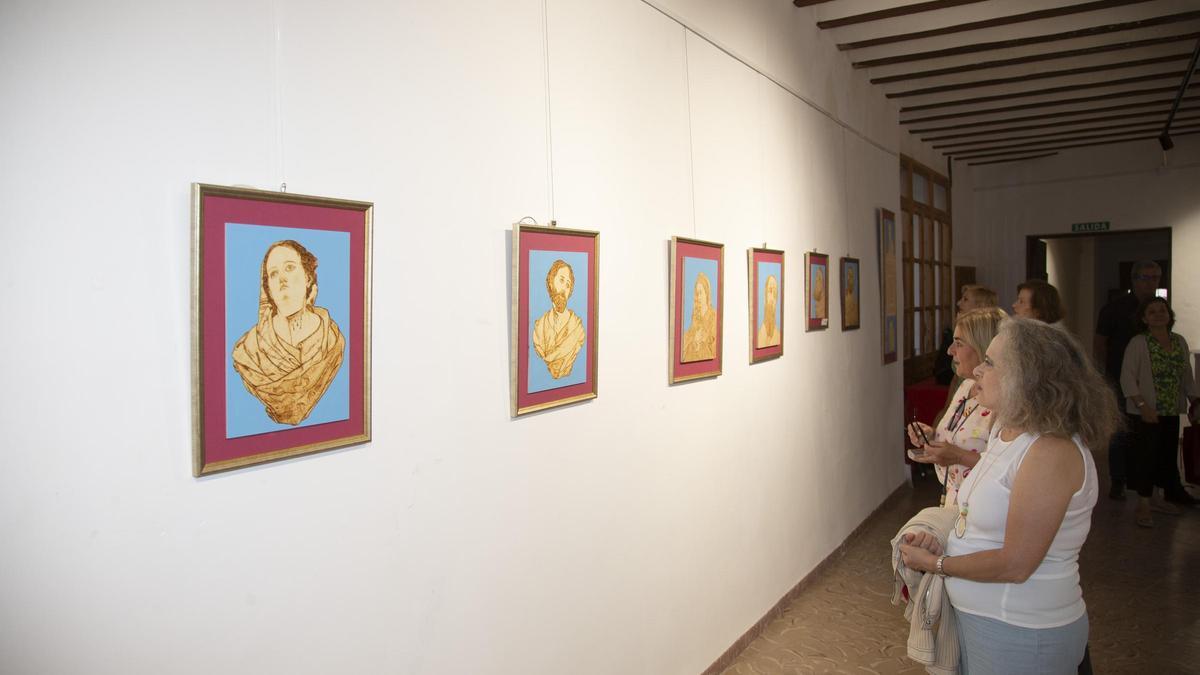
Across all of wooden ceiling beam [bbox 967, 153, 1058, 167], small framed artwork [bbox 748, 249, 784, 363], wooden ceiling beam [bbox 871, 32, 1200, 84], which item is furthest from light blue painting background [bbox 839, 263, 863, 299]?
wooden ceiling beam [bbox 967, 153, 1058, 167]

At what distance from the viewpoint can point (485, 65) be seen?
249cm

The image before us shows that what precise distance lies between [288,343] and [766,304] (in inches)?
130

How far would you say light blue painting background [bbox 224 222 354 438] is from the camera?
1729 mm

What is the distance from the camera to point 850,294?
631 centimetres

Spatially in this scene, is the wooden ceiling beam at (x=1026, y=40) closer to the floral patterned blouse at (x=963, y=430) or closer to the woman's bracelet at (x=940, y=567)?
the floral patterned blouse at (x=963, y=430)

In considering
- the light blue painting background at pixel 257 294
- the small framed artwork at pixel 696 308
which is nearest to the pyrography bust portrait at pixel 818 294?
the small framed artwork at pixel 696 308

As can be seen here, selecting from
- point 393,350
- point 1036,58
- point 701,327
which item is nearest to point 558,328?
point 393,350

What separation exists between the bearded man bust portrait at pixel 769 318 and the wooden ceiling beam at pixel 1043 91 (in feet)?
14.9

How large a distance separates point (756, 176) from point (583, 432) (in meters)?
2.31

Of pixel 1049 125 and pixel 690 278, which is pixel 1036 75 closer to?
pixel 1049 125

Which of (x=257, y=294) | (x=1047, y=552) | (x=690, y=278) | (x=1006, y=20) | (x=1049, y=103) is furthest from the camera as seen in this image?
(x=1049, y=103)

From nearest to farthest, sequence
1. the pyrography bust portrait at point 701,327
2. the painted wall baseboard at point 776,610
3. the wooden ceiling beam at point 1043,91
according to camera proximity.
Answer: the pyrography bust portrait at point 701,327, the painted wall baseboard at point 776,610, the wooden ceiling beam at point 1043,91

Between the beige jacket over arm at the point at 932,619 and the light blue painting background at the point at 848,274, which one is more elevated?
the light blue painting background at the point at 848,274

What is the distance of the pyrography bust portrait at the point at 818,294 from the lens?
547cm
